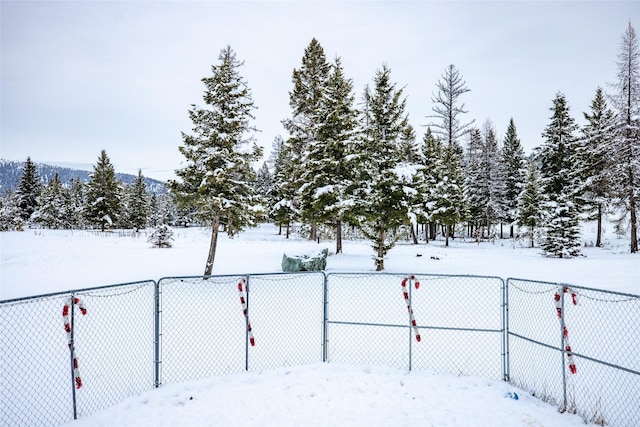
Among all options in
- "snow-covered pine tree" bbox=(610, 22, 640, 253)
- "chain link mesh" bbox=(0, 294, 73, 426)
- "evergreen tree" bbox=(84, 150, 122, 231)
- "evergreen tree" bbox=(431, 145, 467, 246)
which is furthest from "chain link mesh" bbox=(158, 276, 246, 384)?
"evergreen tree" bbox=(84, 150, 122, 231)

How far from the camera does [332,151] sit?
24.5 meters

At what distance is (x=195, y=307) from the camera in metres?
13.9

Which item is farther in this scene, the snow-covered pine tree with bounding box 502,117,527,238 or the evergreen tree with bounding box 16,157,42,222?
the evergreen tree with bounding box 16,157,42,222

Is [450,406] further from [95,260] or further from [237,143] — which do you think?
[95,260]

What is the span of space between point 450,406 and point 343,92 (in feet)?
69.6

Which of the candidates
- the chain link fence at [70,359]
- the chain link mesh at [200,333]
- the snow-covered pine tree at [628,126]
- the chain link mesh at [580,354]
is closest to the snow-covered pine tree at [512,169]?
the snow-covered pine tree at [628,126]

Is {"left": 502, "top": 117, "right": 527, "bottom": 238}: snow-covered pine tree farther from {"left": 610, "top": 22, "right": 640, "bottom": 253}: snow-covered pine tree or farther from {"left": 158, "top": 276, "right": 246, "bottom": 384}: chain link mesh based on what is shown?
{"left": 158, "top": 276, "right": 246, "bottom": 384}: chain link mesh

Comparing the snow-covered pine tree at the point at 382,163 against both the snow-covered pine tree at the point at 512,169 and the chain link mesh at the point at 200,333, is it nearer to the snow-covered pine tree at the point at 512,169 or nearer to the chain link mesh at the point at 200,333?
the chain link mesh at the point at 200,333

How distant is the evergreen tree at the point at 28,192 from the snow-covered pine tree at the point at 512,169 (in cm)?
7373

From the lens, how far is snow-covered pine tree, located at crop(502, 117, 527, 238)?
160ft

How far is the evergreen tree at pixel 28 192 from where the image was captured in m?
59.3

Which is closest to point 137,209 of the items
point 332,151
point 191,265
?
point 191,265

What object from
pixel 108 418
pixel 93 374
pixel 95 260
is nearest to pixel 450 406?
pixel 108 418

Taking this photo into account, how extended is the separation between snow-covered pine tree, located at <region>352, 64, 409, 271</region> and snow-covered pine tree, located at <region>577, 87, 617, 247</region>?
2037 cm
